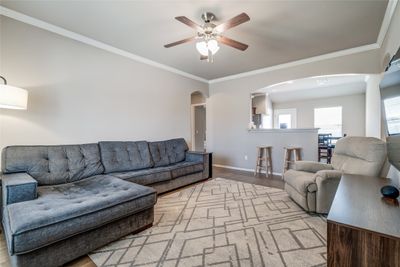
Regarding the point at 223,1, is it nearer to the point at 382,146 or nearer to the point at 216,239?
the point at 382,146

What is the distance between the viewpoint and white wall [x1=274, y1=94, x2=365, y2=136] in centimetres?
686

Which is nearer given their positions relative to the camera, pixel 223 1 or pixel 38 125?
pixel 223 1

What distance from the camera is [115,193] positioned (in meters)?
1.98

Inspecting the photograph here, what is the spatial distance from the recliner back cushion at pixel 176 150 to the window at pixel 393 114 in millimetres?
3268

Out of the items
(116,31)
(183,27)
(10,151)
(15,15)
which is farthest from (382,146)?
(15,15)

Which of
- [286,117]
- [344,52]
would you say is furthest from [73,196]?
[286,117]

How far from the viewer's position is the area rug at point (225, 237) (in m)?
1.62

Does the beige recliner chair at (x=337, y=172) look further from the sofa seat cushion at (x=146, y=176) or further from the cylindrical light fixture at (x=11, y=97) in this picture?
the cylindrical light fixture at (x=11, y=97)

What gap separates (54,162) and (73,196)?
0.86 metres

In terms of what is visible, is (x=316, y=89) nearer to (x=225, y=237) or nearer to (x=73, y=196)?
(x=225, y=237)

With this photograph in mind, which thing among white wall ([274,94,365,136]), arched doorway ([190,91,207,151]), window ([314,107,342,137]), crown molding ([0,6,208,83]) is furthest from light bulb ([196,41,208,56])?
white wall ([274,94,365,136])

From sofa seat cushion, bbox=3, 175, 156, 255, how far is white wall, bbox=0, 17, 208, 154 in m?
1.02

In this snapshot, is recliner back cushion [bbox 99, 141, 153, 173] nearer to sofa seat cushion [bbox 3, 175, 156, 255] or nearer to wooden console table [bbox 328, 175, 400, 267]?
sofa seat cushion [bbox 3, 175, 156, 255]

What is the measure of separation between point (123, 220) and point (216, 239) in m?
0.96
